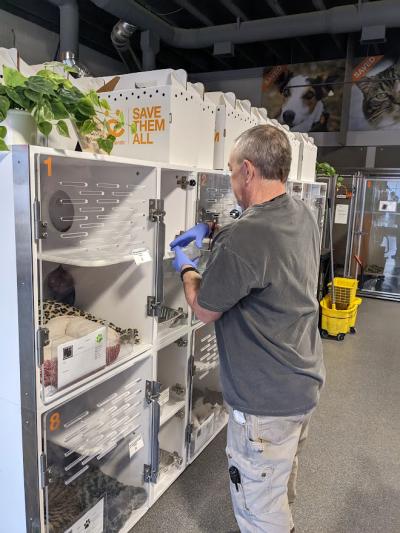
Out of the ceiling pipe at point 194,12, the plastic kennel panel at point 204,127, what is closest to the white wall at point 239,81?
the ceiling pipe at point 194,12

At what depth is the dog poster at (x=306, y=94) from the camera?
6.11 m

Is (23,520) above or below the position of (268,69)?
below

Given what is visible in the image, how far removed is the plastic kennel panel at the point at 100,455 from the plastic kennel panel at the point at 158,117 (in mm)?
896

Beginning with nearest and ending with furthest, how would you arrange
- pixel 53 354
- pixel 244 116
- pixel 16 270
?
1. pixel 16 270
2. pixel 53 354
3. pixel 244 116

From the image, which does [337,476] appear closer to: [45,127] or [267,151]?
[267,151]

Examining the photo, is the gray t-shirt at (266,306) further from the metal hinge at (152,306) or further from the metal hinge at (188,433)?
the metal hinge at (188,433)

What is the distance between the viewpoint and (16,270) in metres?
1.15

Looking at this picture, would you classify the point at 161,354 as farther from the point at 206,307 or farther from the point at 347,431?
the point at 347,431

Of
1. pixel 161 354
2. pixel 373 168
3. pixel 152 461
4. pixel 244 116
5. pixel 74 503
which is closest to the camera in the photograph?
pixel 74 503

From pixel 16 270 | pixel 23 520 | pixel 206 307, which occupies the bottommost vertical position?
pixel 23 520

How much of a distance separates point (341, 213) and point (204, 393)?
166 inches

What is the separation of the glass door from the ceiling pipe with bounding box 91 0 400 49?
2399mm

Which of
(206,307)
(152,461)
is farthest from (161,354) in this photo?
(206,307)

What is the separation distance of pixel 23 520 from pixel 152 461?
64 cm
